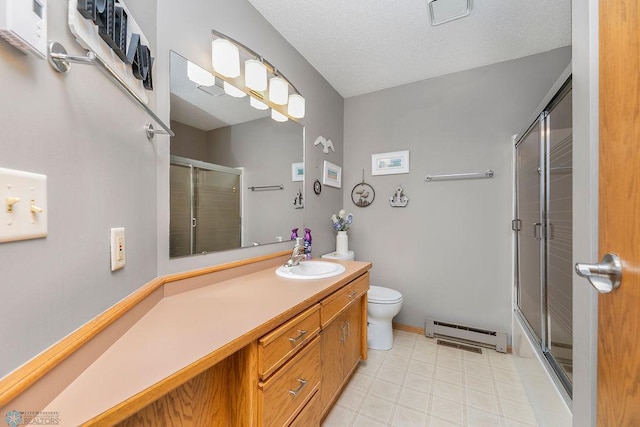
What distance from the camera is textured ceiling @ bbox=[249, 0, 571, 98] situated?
1.59 meters

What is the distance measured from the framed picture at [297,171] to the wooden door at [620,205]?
1.63 metres

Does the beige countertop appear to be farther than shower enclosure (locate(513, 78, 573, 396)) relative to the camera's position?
No

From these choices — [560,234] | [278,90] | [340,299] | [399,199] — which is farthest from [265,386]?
[399,199]

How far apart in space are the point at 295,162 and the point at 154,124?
1087mm

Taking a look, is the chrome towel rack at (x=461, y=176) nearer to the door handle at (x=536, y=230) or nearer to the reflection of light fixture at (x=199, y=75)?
the door handle at (x=536, y=230)

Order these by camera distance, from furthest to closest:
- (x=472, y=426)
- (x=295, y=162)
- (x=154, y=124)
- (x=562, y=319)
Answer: (x=295, y=162) → (x=472, y=426) → (x=562, y=319) → (x=154, y=124)

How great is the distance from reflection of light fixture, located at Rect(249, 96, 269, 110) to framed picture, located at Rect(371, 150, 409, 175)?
4.35 feet

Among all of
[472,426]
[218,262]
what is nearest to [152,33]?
[218,262]

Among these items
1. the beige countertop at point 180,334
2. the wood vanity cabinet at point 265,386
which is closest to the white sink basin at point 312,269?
the beige countertop at point 180,334

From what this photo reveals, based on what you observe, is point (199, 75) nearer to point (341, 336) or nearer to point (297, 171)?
point (297, 171)

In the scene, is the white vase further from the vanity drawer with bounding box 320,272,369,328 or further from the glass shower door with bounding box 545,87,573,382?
the glass shower door with bounding box 545,87,573,382

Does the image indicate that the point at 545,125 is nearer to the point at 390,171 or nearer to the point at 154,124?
the point at 390,171

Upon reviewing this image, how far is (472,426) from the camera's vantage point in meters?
1.36

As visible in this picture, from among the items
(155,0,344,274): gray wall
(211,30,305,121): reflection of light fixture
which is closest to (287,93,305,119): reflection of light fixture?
(211,30,305,121): reflection of light fixture
